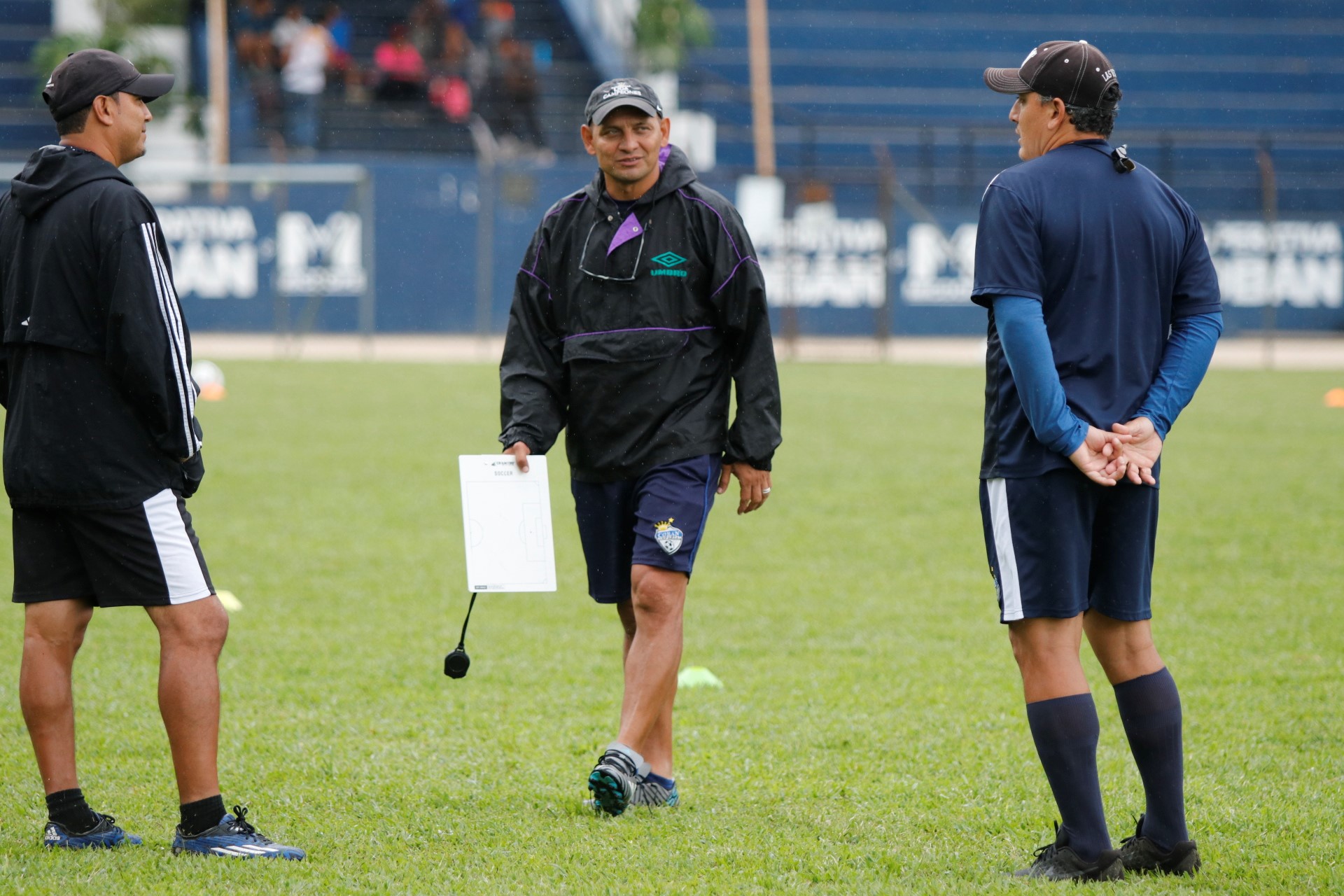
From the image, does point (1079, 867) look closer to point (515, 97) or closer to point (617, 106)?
point (617, 106)

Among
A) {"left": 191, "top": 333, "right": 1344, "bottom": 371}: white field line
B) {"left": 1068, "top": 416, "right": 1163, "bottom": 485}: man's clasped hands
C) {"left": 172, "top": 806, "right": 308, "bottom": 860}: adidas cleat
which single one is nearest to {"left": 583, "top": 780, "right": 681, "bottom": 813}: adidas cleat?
{"left": 172, "top": 806, "right": 308, "bottom": 860}: adidas cleat

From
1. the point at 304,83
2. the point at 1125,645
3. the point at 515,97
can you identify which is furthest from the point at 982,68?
the point at 1125,645

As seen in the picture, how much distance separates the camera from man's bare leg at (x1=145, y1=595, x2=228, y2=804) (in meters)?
3.59

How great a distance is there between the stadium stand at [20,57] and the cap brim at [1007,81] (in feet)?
85.4

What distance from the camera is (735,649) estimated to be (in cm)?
619

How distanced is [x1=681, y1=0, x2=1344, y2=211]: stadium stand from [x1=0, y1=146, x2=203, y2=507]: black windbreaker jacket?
25.7 meters

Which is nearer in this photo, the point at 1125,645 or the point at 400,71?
the point at 1125,645

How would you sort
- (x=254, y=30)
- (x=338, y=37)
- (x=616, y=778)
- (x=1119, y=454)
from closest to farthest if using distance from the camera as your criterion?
(x=1119, y=454)
(x=616, y=778)
(x=338, y=37)
(x=254, y=30)

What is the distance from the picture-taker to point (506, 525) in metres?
4.16

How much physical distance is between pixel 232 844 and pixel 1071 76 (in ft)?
8.75

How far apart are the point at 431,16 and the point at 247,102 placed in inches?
148

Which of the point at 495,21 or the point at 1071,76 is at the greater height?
the point at 495,21

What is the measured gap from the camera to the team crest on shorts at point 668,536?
410cm

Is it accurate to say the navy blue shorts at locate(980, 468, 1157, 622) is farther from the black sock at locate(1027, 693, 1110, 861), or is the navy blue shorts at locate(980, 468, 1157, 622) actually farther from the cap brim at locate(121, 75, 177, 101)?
the cap brim at locate(121, 75, 177, 101)
